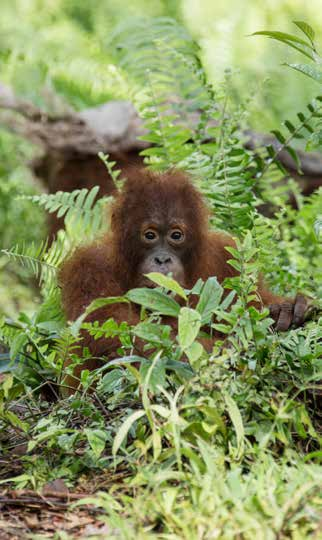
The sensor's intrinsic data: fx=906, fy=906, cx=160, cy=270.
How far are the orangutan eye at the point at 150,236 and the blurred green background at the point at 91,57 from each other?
11.6 feet

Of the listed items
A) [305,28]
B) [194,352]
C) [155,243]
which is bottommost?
[194,352]

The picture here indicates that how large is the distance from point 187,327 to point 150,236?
6.15ft

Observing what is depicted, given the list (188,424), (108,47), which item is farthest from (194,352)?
(108,47)

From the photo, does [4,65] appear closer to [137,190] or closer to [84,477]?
[137,190]

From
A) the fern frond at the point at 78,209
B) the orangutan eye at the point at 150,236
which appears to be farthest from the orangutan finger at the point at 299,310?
the fern frond at the point at 78,209

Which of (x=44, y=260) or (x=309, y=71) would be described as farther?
(x=44, y=260)

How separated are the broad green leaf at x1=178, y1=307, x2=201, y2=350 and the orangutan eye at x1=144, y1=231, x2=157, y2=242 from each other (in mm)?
1835

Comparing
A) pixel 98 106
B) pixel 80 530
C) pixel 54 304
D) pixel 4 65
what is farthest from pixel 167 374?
pixel 4 65

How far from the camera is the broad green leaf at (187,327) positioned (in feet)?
8.47

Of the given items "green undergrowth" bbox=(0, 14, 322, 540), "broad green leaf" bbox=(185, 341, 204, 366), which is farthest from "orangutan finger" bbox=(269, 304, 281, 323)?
"broad green leaf" bbox=(185, 341, 204, 366)

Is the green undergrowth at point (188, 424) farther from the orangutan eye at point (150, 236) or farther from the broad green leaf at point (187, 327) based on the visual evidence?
the orangutan eye at point (150, 236)

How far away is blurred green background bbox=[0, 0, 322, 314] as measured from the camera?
335 inches

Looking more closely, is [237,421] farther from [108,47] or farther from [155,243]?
[108,47]

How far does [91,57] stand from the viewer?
9.67m
